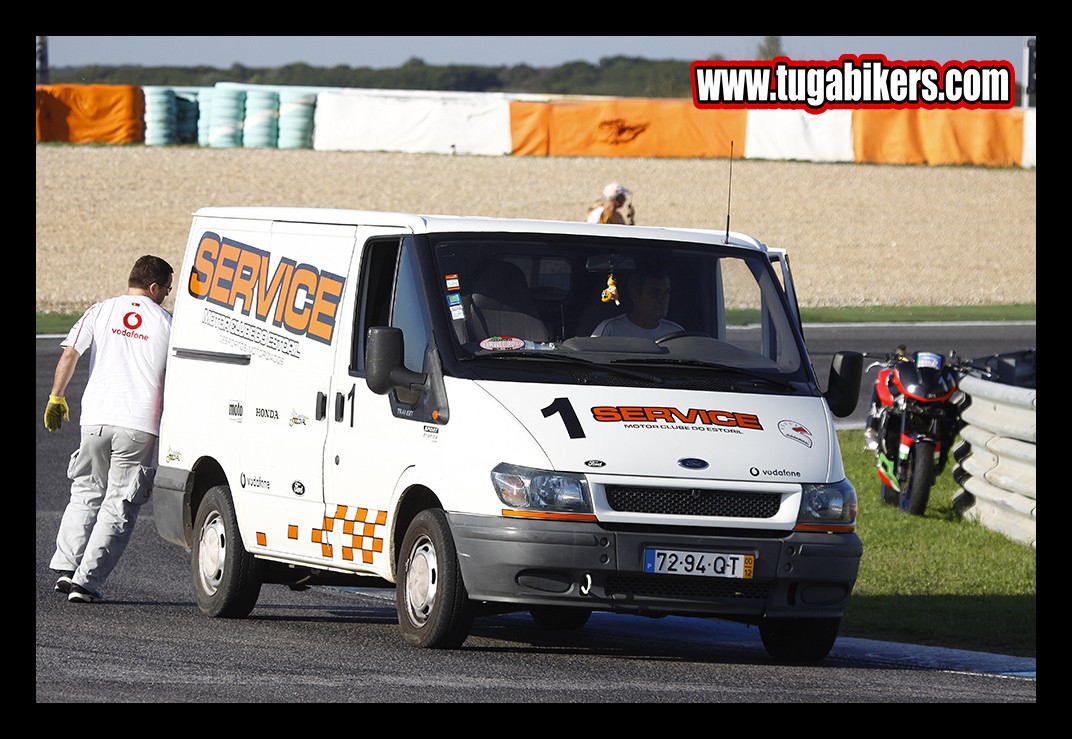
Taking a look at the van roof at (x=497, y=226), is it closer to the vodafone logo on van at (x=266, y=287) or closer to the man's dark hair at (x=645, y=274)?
the man's dark hair at (x=645, y=274)

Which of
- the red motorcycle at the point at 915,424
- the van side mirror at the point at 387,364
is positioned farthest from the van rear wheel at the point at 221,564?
the red motorcycle at the point at 915,424

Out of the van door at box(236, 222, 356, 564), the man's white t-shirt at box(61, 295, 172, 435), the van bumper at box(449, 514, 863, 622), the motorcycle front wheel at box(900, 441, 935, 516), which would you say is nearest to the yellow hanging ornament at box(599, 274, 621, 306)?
the van door at box(236, 222, 356, 564)

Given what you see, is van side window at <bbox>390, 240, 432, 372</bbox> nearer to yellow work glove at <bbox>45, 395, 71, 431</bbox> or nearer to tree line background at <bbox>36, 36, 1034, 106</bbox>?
yellow work glove at <bbox>45, 395, 71, 431</bbox>

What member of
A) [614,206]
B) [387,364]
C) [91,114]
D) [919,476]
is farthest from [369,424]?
[91,114]

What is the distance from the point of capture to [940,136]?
1816 inches

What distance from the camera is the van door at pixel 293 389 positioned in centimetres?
936

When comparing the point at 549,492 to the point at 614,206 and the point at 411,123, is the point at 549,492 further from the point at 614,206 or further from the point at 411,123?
the point at 411,123

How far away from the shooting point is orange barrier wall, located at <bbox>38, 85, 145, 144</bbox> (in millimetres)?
46188

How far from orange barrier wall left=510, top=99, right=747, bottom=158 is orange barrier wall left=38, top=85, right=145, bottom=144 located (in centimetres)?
916

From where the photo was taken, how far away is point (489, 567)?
26.6 ft

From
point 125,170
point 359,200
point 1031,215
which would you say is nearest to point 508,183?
point 359,200

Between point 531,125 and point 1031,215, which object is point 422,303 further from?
point 531,125

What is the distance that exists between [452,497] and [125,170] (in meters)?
35.8
